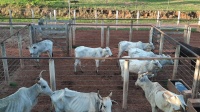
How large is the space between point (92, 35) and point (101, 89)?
9.83m

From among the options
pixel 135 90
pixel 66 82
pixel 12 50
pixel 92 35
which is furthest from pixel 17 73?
pixel 92 35

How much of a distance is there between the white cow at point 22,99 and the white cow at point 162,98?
9.18 feet

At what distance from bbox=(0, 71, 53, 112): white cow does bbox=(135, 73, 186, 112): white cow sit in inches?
110

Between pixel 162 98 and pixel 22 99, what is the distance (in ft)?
11.7

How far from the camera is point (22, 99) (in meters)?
5.84

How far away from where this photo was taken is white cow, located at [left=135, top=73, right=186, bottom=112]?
553 centimetres

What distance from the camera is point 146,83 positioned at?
22.6 feet

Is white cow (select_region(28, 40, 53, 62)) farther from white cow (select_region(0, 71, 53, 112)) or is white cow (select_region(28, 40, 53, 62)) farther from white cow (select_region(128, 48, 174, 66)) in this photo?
white cow (select_region(0, 71, 53, 112))

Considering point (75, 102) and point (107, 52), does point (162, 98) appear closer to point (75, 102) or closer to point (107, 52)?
point (75, 102)

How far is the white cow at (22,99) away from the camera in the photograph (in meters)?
5.53

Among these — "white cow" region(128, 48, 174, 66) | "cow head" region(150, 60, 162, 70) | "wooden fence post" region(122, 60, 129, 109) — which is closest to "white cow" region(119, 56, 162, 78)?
"cow head" region(150, 60, 162, 70)

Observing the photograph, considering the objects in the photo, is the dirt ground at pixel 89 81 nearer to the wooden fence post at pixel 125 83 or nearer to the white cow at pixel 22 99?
the wooden fence post at pixel 125 83

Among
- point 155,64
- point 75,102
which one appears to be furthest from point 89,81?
point 75,102

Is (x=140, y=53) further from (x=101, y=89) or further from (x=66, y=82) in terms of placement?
(x=66, y=82)
